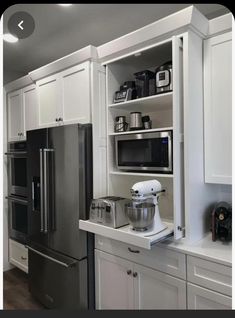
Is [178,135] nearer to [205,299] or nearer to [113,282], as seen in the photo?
[205,299]

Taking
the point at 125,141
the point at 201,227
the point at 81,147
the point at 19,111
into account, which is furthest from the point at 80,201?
the point at 19,111

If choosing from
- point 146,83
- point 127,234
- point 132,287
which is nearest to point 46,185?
point 127,234

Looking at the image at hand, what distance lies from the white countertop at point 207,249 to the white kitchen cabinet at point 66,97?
109 cm

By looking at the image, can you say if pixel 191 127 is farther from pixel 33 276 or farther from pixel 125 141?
pixel 33 276

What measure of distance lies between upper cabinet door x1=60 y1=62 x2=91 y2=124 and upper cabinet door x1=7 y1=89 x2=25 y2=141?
89cm

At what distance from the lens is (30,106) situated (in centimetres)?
258

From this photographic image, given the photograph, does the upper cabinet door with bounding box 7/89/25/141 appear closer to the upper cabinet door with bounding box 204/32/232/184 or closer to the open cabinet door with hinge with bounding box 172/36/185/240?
the open cabinet door with hinge with bounding box 172/36/185/240

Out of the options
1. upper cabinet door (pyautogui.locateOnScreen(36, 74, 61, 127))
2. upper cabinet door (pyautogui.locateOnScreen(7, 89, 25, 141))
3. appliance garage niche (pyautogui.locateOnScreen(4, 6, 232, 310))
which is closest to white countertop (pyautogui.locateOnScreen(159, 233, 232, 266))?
appliance garage niche (pyautogui.locateOnScreen(4, 6, 232, 310))

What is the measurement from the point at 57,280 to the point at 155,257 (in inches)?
35.9

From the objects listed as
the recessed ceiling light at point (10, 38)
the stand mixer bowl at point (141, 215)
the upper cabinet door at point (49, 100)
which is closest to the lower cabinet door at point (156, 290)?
the stand mixer bowl at point (141, 215)

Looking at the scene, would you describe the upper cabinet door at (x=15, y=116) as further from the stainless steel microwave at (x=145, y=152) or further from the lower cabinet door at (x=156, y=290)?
the lower cabinet door at (x=156, y=290)

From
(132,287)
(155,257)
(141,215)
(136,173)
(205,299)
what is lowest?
(132,287)

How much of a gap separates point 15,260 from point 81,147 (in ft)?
6.00

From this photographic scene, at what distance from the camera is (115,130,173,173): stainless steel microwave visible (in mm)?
1530
